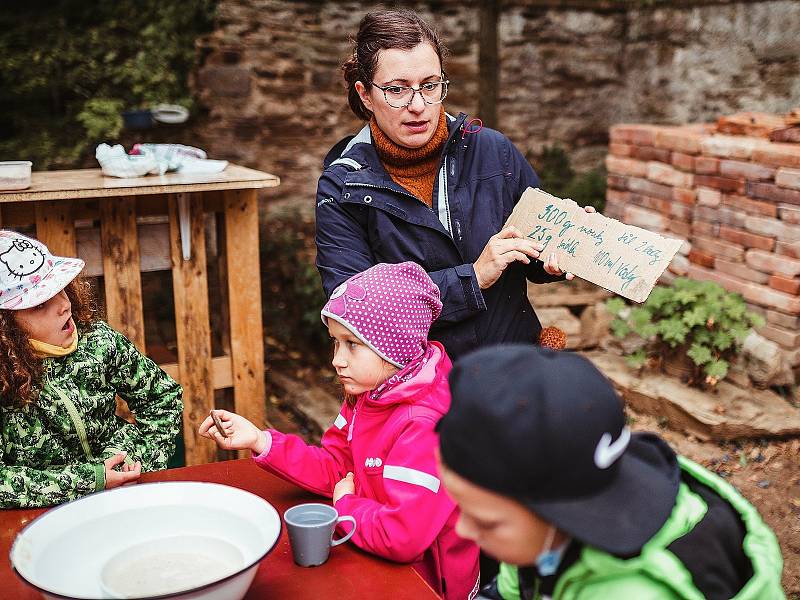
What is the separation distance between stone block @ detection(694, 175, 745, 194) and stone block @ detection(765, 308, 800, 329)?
0.68 meters

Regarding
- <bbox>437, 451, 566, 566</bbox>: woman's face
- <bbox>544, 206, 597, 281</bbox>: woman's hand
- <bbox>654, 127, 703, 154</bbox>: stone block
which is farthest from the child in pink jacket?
<bbox>654, 127, 703, 154</bbox>: stone block

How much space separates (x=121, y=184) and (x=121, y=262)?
35cm

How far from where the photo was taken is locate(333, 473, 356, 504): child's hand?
1.88 meters

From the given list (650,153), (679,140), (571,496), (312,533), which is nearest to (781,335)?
(679,140)

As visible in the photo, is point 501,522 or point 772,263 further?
point 772,263

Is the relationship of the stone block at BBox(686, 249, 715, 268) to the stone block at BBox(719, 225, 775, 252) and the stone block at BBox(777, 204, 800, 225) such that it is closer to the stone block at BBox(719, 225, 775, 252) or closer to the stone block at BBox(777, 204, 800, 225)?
the stone block at BBox(719, 225, 775, 252)

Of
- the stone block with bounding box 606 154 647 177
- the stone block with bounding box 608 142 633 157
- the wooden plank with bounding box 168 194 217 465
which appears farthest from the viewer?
the stone block with bounding box 608 142 633 157

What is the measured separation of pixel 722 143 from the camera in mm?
4762

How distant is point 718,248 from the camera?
485cm

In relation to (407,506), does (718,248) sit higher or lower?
lower

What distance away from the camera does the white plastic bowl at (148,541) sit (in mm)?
1489

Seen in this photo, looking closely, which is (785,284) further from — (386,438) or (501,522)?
(501,522)

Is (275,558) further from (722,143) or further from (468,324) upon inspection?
(722,143)

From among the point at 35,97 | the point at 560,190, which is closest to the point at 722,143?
the point at 560,190
